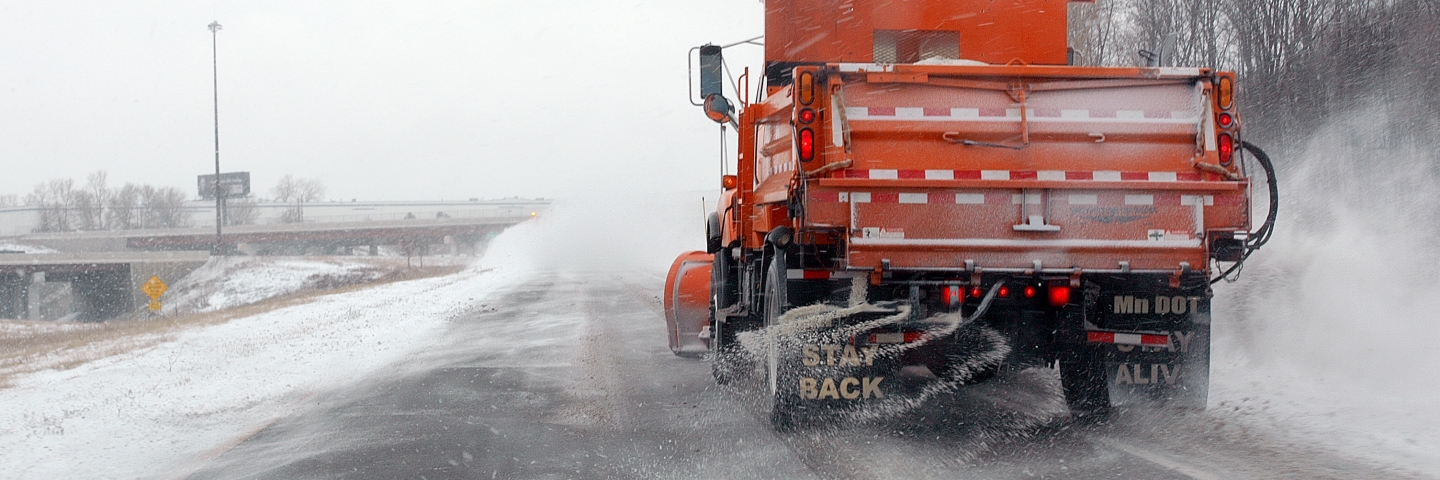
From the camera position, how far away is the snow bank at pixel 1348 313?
6809 millimetres

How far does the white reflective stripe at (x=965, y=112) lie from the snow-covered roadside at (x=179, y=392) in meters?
4.75

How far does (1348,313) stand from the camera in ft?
31.2

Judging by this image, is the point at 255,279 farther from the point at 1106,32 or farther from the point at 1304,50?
the point at 1304,50

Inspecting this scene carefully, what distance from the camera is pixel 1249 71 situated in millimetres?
17422

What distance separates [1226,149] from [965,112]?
4.69ft

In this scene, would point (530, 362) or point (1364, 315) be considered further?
point (530, 362)

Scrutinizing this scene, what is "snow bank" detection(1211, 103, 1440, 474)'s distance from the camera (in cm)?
681

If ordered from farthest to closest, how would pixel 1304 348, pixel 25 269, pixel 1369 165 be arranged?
pixel 25 269 < pixel 1369 165 < pixel 1304 348

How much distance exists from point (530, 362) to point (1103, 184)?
6.46 meters

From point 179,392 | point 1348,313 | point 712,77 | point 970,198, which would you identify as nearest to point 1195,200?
point 970,198

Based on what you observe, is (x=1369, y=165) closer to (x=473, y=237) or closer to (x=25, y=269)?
(x=25, y=269)

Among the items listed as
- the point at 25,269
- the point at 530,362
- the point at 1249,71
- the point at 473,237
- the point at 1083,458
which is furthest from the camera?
the point at 473,237

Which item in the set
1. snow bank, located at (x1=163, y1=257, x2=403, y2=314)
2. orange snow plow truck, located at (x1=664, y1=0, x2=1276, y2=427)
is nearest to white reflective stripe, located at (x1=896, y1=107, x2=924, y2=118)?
orange snow plow truck, located at (x1=664, y1=0, x2=1276, y2=427)

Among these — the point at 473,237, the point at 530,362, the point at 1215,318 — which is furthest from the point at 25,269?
the point at 1215,318
